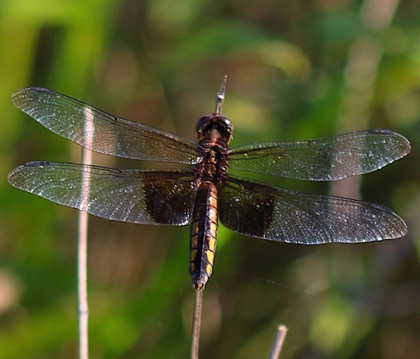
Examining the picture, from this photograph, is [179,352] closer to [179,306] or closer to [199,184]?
[179,306]

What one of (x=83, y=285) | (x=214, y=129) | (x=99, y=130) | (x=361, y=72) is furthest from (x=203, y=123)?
(x=361, y=72)

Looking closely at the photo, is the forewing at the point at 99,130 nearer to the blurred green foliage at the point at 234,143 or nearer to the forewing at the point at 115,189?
the forewing at the point at 115,189

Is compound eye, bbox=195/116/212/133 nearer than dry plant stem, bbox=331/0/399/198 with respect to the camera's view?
Yes

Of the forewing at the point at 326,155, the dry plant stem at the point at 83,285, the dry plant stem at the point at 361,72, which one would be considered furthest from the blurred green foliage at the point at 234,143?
the dry plant stem at the point at 83,285

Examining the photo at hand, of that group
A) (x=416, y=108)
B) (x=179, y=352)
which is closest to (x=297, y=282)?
(x=179, y=352)

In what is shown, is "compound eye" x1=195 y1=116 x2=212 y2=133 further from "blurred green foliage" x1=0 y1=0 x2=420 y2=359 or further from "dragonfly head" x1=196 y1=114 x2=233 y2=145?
"blurred green foliage" x1=0 y1=0 x2=420 y2=359

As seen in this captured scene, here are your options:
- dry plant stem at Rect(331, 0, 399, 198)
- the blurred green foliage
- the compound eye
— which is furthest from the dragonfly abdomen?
dry plant stem at Rect(331, 0, 399, 198)
